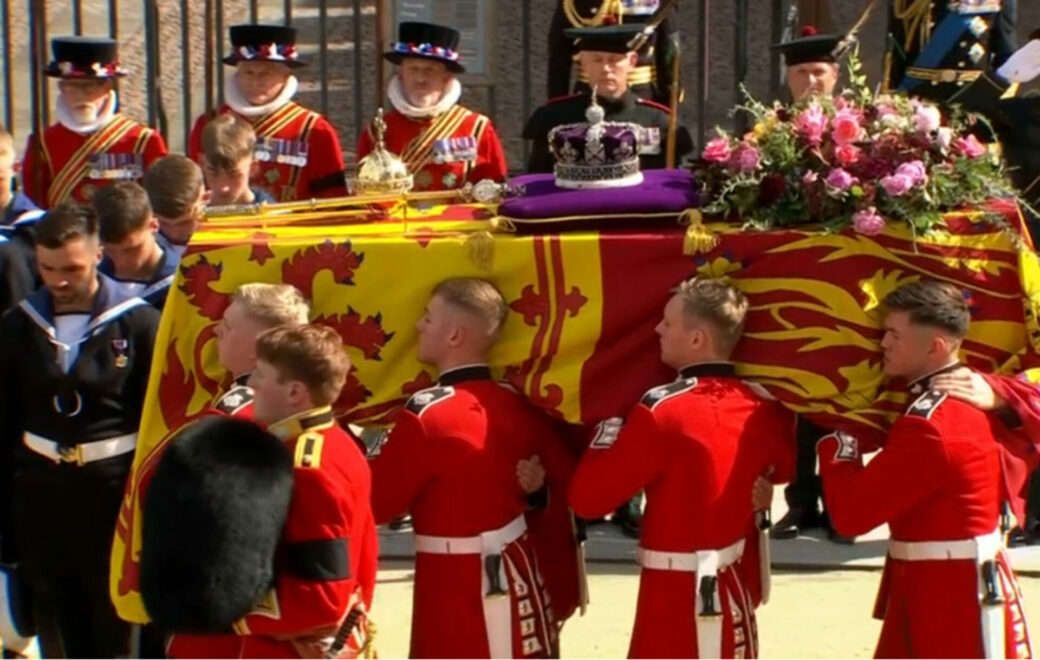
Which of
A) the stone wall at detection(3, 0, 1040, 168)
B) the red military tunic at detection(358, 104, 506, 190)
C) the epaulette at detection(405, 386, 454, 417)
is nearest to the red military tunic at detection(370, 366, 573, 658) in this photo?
the epaulette at detection(405, 386, 454, 417)

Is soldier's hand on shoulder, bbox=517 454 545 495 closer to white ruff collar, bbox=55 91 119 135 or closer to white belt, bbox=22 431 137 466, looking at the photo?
white belt, bbox=22 431 137 466

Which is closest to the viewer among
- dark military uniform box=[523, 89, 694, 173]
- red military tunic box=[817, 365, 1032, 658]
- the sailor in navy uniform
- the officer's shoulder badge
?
red military tunic box=[817, 365, 1032, 658]

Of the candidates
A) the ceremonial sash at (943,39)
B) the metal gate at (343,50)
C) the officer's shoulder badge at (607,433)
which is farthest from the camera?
the metal gate at (343,50)

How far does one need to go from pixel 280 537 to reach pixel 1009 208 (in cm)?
216

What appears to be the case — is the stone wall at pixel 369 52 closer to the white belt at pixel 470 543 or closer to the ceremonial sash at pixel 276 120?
the ceremonial sash at pixel 276 120

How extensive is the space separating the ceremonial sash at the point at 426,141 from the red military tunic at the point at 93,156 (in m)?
1.08

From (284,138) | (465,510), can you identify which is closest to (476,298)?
(465,510)

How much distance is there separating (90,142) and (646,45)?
2.35 metres

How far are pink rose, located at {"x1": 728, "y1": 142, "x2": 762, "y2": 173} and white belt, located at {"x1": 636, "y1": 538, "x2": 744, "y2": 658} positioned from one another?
1017 millimetres

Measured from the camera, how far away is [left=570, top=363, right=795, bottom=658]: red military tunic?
227 inches

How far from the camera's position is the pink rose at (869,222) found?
19.0ft

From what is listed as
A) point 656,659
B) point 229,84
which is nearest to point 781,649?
point 656,659

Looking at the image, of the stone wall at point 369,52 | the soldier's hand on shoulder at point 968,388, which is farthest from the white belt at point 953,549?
the stone wall at point 369,52

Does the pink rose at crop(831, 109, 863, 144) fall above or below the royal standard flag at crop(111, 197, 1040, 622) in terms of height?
above
